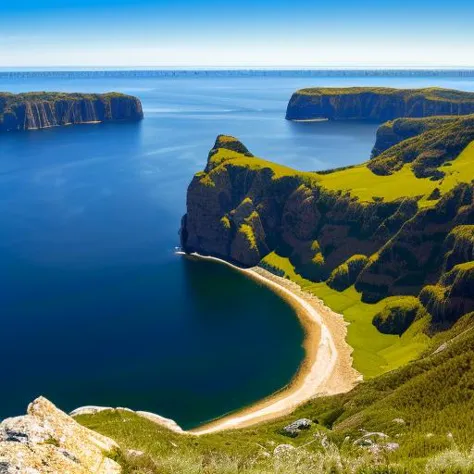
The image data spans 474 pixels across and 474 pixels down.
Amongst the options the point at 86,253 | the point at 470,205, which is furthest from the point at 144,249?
the point at 470,205

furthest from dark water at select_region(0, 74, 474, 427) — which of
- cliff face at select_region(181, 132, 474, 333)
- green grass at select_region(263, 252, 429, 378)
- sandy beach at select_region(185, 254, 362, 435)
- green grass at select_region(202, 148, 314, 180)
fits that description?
green grass at select_region(202, 148, 314, 180)

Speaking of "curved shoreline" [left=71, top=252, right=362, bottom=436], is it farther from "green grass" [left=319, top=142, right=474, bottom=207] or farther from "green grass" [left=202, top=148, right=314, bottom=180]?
"green grass" [left=202, top=148, right=314, bottom=180]

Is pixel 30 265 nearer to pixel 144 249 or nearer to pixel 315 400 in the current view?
pixel 144 249

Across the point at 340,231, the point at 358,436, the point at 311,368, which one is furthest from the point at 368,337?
the point at 358,436

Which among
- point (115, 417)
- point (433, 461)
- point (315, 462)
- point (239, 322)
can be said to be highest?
point (433, 461)

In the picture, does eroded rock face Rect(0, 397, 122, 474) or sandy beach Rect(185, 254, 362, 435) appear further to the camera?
sandy beach Rect(185, 254, 362, 435)

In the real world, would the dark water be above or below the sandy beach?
above
